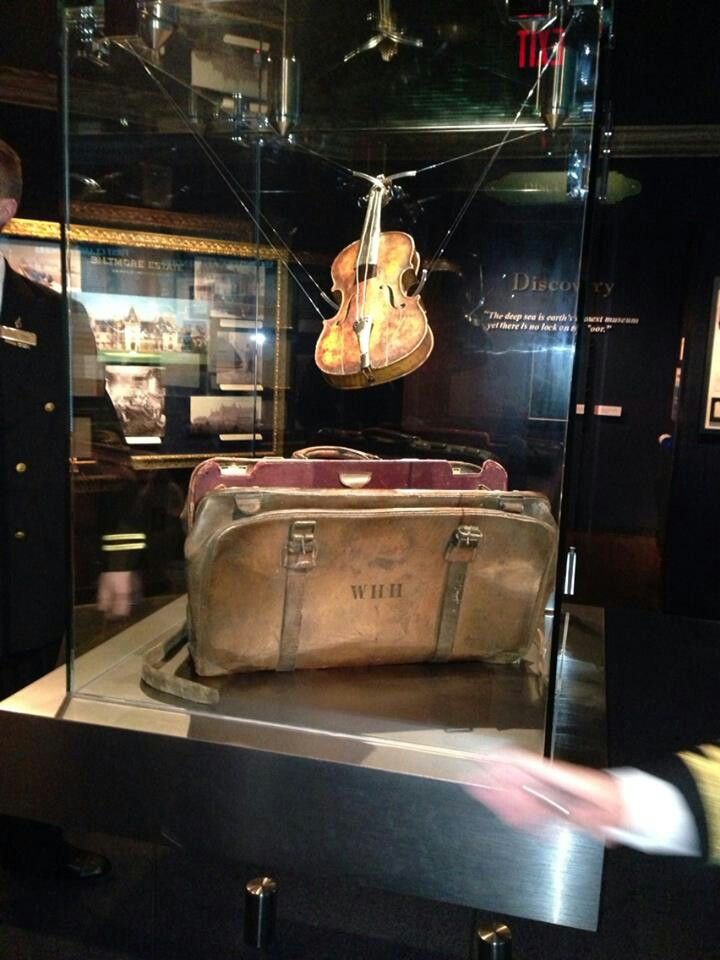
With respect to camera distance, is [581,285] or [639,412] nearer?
[581,285]

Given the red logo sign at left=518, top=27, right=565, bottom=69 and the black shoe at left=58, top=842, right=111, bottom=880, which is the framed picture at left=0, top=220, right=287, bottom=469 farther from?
the black shoe at left=58, top=842, right=111, bottom=880

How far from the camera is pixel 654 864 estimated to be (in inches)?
75.2

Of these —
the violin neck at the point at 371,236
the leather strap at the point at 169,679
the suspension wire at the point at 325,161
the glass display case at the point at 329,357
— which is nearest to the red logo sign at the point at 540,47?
the glass display case at the point at 329,357

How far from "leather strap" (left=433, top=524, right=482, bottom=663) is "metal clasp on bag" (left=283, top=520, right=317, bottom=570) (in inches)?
9.2

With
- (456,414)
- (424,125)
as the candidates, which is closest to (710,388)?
(456,414)

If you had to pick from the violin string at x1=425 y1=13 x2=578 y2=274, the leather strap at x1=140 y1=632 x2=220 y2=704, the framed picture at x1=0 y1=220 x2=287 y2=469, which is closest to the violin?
the violin string at x1=425 y1=13 x2=578 y2=274

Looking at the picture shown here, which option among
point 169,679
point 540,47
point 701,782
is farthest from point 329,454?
point 701,782

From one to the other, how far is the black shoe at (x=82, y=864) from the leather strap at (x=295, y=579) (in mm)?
729

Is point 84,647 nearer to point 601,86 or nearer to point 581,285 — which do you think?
point 581,285

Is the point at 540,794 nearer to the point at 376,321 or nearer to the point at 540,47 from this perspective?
the point at 376,321

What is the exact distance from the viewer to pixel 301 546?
1.36 m

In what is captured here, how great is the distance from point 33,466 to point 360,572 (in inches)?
33.0

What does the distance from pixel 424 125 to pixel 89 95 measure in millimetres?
875

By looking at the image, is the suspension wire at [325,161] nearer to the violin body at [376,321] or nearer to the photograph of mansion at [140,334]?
the violin body at [376,321]
